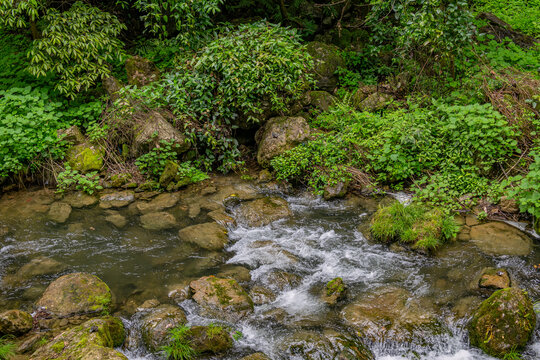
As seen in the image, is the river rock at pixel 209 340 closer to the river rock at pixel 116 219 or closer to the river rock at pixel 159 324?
the river rock at pixel 159 324

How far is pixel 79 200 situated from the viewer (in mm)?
7750

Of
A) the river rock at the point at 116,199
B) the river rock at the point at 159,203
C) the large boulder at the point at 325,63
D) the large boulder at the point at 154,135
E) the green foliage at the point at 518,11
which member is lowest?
the river rock at the point at 159,203

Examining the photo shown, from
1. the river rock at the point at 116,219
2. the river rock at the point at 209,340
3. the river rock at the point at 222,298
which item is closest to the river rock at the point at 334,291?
the river rock at the point at 222,298

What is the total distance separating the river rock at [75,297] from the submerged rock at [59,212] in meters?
2.36

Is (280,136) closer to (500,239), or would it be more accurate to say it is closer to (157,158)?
(157,158)

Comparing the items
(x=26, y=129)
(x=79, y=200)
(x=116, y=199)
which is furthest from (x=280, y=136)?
(x=26, y=129)

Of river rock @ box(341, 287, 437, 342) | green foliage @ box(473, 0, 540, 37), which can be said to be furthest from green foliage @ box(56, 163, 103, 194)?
green foliage @ box(473, 0, 540, 37)

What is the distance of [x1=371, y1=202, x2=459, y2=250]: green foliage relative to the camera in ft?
19.5

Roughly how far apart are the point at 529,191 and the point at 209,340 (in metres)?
5.07

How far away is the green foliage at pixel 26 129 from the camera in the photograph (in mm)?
7781

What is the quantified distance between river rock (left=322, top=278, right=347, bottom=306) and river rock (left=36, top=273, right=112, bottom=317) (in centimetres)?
278

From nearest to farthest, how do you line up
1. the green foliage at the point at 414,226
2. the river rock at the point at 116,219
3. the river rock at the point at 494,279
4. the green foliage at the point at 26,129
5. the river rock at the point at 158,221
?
the river rock at the point at 494,279, the green foliage at the point at 414,226, the river rock at the point at 158,221, the river rock at the point at 116,219, the green foliage at the point at 26,129

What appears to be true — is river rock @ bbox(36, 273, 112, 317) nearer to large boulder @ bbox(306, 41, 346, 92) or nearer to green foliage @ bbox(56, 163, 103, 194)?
green foliage @ bbox(56, 163, 103, 194)

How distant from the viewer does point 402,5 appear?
8.44 meters
